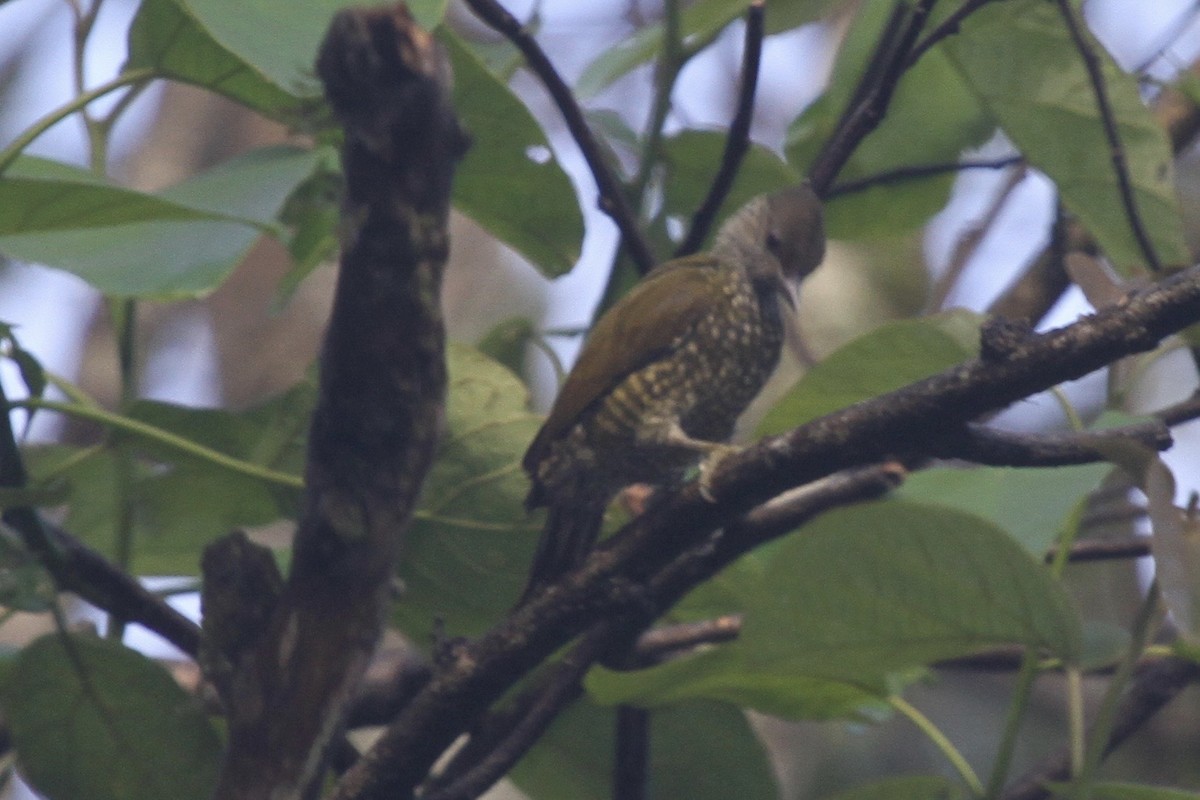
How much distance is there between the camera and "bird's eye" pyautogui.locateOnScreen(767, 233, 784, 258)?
2797 mm

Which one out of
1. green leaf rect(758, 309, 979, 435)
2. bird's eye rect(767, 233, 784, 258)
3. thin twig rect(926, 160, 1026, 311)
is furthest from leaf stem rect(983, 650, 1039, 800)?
A: thin twig rect(926, 160, 1026, 311)

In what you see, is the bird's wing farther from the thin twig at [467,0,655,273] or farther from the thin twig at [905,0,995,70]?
the thin twig at [905,0,995,70]

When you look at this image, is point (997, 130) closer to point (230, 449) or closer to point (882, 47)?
point (882, 47)

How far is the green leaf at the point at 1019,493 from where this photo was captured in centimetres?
181

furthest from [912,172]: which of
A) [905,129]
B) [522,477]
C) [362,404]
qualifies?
[362,404]

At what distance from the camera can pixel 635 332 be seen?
101 inches

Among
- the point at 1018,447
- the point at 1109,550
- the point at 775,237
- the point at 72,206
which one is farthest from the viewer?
the point at 775,237

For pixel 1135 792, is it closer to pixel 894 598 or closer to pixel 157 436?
pixel 894 598

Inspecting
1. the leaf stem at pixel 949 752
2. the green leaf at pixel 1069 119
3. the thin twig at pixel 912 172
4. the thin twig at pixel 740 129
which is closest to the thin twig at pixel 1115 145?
the green leaf at pixel 1069 119

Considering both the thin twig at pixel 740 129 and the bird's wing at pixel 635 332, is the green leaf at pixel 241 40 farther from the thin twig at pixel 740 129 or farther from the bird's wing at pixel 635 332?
the bird's wing at pixel 635 332

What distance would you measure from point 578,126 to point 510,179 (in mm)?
202

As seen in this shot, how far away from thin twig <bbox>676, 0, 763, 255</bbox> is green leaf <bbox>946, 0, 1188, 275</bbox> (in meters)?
0.51

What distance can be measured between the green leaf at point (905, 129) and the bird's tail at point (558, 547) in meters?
0.88

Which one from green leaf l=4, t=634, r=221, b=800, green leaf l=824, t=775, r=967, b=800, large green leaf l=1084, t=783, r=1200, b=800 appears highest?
large green leaf l=1084, t=783, r=1200, b=800
